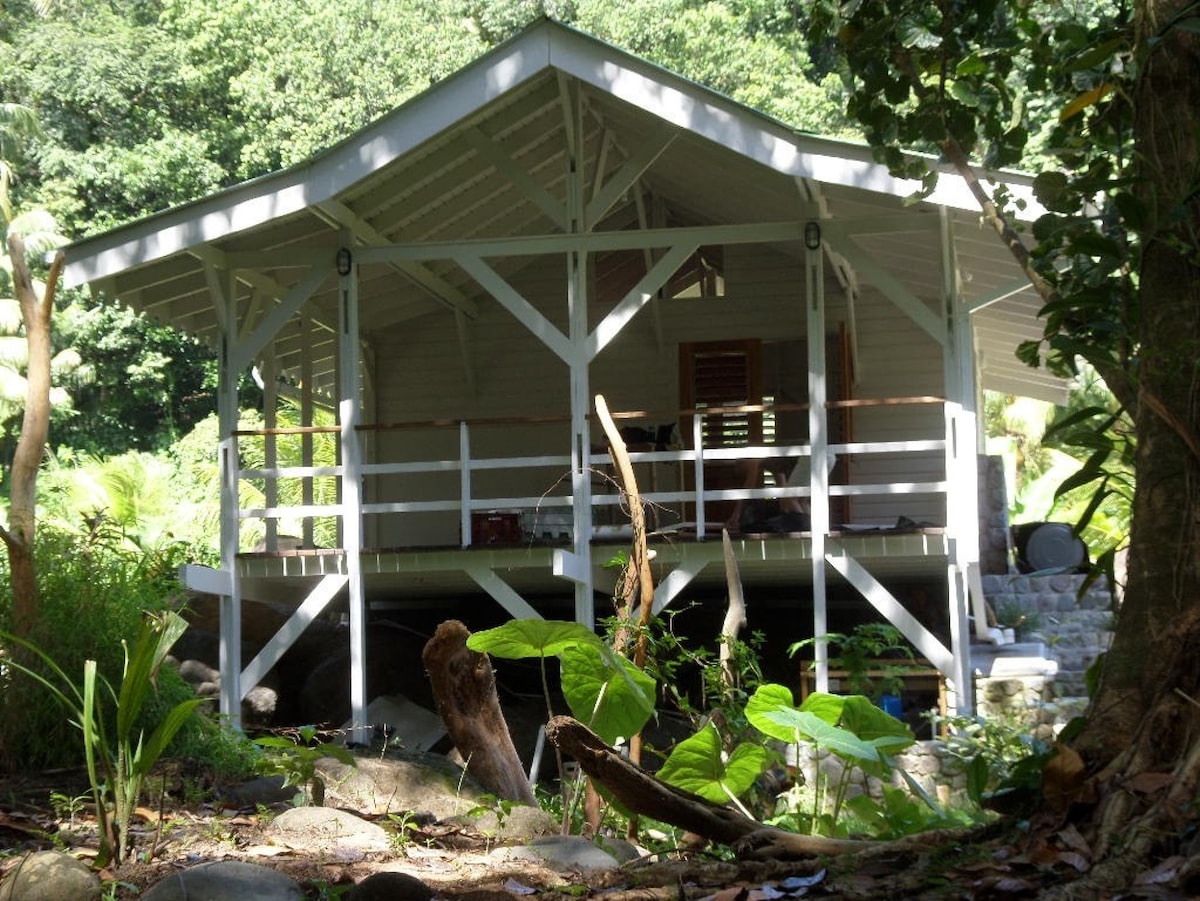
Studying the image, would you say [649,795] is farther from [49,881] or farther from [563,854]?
[49,881]

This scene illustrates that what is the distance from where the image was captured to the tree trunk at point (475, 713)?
295 inches

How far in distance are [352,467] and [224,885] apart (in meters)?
7.27

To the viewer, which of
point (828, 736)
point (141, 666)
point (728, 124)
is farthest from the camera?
point (728, 124)

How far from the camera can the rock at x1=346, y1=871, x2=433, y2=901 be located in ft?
14.5

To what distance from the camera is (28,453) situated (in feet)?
26.7

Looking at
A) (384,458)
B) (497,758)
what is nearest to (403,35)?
(384,458)

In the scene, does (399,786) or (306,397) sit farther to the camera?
(306,397)

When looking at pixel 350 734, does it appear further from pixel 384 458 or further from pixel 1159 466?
pixel 1159 466

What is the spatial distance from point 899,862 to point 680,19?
3210 centimetres

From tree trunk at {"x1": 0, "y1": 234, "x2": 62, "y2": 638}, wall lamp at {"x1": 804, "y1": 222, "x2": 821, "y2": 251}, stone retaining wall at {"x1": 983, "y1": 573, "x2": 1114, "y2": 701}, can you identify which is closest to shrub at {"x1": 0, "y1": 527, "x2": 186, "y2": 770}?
tree trunk at {"x1": 0, "y1": 234, "x2": 62, "y2": 638}

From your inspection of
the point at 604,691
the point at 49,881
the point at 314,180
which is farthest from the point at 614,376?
the point at 49,881

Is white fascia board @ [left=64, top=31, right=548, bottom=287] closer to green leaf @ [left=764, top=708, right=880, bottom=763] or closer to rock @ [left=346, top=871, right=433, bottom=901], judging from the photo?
green leaf @ [left=764, top=708, right=880, bottom=763]

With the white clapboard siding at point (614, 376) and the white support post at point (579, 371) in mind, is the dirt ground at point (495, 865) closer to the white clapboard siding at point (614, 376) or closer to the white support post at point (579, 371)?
the white support post at point (579, 371)

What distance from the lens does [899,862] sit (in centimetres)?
411
